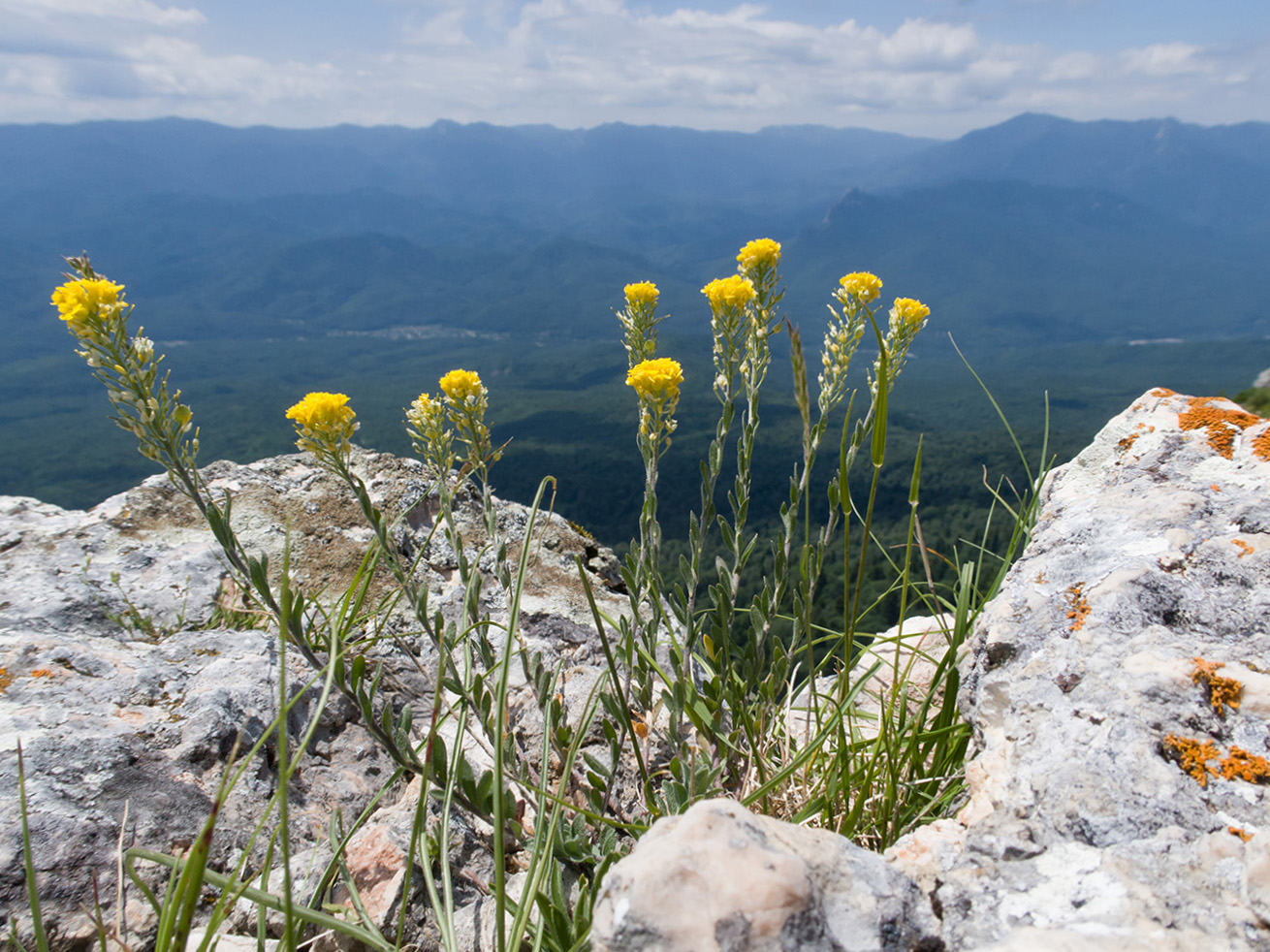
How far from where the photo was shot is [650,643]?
105 inches

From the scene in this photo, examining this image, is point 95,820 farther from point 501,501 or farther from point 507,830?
point 501,501

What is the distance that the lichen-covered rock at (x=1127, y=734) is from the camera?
137cm

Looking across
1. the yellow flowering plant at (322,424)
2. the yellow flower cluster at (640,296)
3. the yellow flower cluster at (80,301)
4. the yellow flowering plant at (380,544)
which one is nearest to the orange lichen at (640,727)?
the yellow flowering plant at (380,544)

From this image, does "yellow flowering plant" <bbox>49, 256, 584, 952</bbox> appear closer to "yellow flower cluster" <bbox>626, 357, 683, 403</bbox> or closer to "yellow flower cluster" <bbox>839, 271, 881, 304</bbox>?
"yellow flower cluster" <bbox>626, 357, 683, 403</bbox>

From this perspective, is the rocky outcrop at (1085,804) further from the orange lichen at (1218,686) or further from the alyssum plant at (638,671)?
the alyssum plant at (638,671)

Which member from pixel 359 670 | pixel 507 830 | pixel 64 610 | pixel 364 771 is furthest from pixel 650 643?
pixel 64 610

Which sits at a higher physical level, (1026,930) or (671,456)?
(1026,930)

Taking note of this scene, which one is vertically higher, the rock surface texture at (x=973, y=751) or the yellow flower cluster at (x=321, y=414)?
the yellow flower cluster at (x=321, y=414)

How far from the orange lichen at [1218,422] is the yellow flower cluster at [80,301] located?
4.16 m

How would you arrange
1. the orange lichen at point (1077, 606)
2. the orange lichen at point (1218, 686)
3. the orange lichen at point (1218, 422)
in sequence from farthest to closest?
the orange lichen at point (1218, 422) < the orange lichen at point (1077, 606) < the orange lichen at point (1218, 686)

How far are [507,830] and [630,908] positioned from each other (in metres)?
1.24

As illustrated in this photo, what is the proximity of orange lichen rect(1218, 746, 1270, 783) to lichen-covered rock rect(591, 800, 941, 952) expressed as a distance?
0.81 metres

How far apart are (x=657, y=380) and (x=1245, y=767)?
1.93 m

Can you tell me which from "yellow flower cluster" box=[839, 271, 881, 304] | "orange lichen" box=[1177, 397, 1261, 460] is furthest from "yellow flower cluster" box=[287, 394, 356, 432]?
"orange lichen" box=[1177, 397, 1261, 460]
